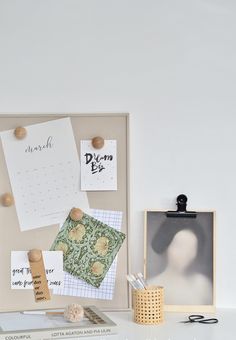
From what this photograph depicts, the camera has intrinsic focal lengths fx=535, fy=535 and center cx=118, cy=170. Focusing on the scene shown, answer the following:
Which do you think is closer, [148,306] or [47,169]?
[148,306]

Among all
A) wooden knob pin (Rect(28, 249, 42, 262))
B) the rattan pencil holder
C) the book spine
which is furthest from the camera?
wooden knob pin (Rect(28, 249, 42, 262))

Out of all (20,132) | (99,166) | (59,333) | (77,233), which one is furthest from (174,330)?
(20,132)

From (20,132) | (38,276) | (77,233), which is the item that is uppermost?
(20,132)

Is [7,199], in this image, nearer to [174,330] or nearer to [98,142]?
[98,142]

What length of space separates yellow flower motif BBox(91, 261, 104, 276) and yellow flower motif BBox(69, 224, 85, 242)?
86 millimetres

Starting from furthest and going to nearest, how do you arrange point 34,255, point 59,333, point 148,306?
point 34,255, point 148,306, point 59,333

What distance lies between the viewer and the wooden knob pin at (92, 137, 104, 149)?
1.54 m

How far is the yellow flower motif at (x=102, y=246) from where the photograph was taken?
1552 millimetres

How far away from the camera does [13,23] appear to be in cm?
160

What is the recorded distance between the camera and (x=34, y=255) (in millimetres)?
1520

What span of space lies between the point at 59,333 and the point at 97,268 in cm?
30

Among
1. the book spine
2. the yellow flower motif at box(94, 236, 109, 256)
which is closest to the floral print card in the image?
the yellow flower motif at box(94, 236, 109, 256)

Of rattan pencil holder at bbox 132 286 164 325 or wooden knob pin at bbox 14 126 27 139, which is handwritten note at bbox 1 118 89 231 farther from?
rattan pencil holder at bbox 132 286 164 325

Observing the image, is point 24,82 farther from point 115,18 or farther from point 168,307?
point 168,307
